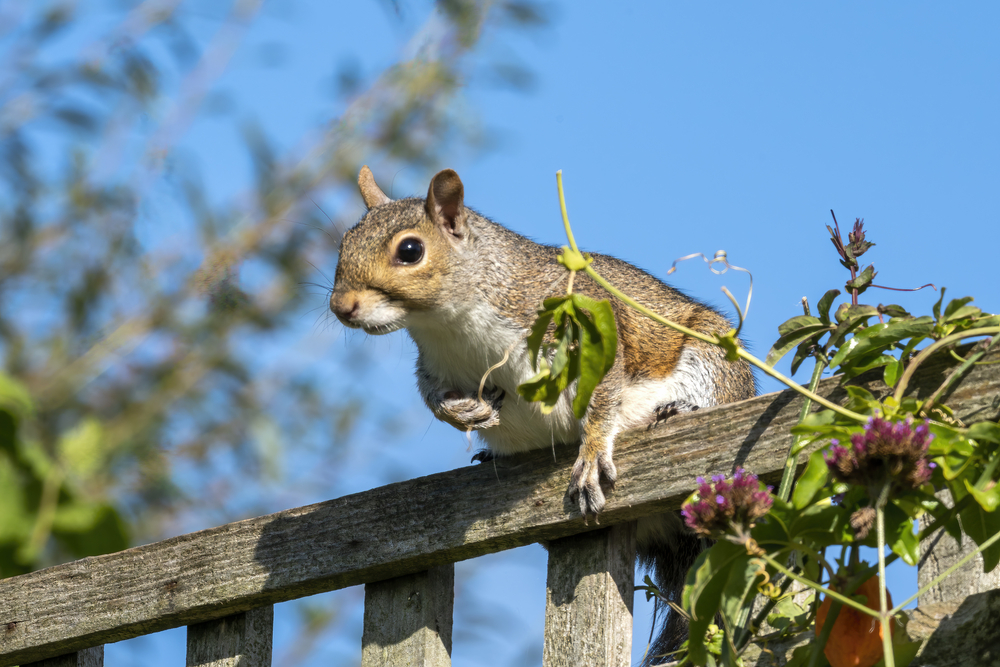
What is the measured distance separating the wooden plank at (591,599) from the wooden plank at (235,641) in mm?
710

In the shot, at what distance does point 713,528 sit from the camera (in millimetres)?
1386

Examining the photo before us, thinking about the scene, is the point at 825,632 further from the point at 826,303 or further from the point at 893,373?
the point at 826,303

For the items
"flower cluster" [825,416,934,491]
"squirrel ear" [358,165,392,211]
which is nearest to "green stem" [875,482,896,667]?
"flower cluster" [825,416,934,491]

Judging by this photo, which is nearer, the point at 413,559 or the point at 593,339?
the point at 593,339

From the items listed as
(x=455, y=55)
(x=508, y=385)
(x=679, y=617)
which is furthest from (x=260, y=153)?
(x=679, y=617)

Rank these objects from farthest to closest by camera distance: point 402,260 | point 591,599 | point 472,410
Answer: point 402,260 → point 472,410 → point 591,599

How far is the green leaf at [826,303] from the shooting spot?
1.76 meters

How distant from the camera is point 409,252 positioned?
2.86m

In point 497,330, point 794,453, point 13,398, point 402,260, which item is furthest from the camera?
point 13,398

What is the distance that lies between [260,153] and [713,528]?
3686mm

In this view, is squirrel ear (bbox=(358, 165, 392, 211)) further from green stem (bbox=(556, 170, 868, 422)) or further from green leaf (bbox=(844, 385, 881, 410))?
green leaf (bbox=(844, 385, 881, 410))

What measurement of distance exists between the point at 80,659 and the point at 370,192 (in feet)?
5.14

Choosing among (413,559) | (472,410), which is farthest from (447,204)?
(413,559)

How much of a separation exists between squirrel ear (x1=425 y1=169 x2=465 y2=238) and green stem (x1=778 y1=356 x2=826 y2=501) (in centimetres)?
137
